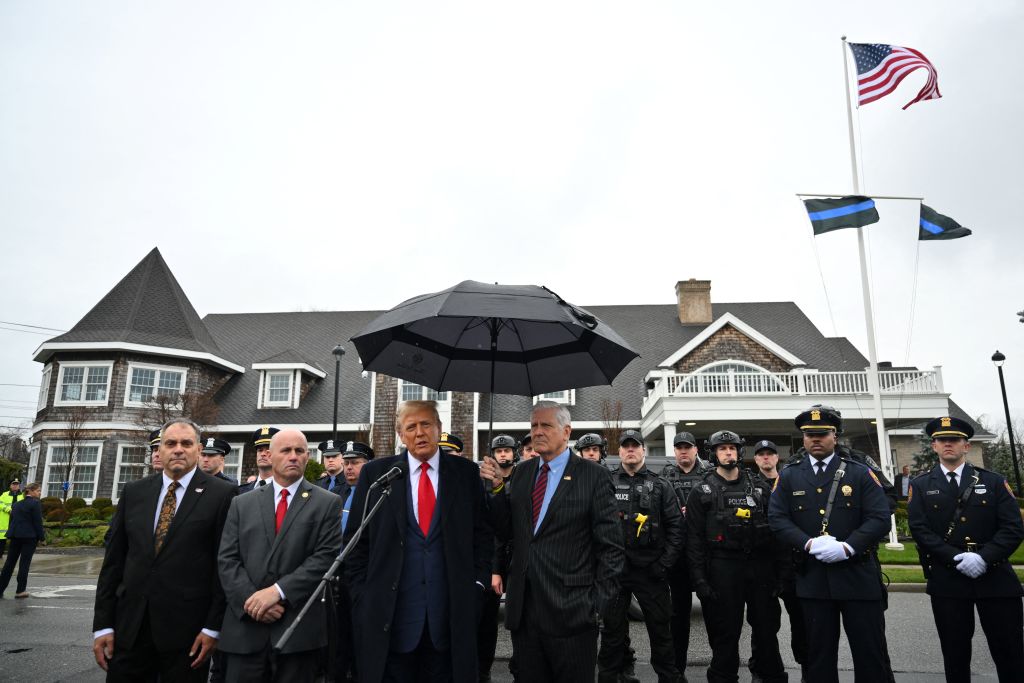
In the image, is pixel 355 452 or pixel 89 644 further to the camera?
Result: pixel 355 452

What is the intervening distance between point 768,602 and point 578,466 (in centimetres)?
296

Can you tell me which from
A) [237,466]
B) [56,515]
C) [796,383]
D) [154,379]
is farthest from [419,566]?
[154,379]

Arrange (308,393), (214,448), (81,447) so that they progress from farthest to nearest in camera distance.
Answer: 1. (308,393)
2. (81,447)
3. (214,448)

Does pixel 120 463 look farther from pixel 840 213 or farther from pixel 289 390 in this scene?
pixel 840 213

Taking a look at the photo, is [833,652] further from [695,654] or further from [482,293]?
[482,293]

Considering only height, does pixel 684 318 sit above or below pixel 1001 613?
above

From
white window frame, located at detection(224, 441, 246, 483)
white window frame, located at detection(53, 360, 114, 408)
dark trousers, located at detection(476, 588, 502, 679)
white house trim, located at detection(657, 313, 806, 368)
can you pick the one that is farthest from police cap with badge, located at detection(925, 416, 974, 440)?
white window frame, located at detection(53, 360, 114, 408)

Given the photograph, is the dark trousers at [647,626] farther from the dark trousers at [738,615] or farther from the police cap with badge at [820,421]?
the police cap with badge at [820,421]

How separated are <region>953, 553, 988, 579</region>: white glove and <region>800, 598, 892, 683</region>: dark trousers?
911 mm

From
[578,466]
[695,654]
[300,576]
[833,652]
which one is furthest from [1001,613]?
[300,576]

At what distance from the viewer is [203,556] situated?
14.6ft

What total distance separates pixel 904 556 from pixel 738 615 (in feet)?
35.3

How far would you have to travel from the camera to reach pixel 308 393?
28.0 metres

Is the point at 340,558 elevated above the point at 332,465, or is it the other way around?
the point at 332,465
